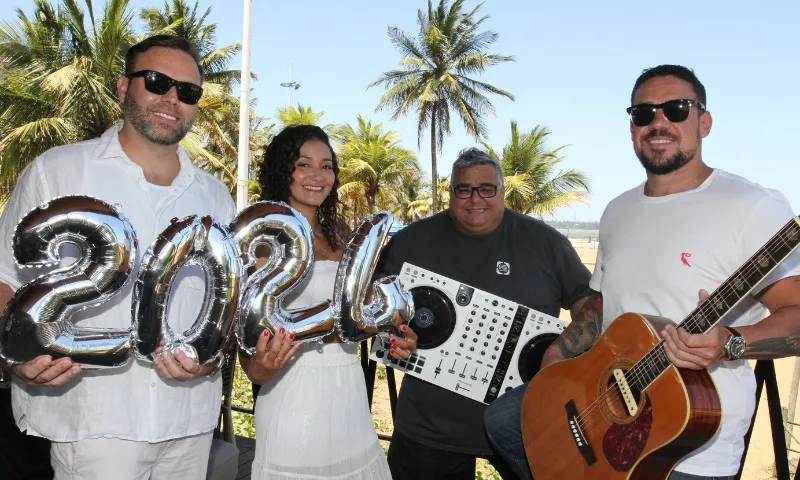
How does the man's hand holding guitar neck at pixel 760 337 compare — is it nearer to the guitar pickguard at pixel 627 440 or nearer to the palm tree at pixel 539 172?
the guitar pickguard at pixel 627 440

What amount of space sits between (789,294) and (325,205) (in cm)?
215

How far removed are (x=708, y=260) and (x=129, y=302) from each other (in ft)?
7.45

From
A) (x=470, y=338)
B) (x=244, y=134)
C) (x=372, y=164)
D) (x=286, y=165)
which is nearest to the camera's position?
(x=286, y=165)

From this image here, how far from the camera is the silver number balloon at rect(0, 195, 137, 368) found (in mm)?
1961

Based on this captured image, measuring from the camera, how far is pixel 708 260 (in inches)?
96.1

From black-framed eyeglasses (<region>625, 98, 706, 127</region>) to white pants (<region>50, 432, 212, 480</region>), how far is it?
2371mm

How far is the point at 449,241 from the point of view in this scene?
374 centimetres

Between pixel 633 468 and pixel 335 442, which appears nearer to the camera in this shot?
pixel 633 468

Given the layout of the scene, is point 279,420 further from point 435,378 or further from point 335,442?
point 435,378

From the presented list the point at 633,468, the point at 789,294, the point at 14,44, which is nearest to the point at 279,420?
the point at 633,468

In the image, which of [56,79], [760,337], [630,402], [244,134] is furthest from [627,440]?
[56,79]

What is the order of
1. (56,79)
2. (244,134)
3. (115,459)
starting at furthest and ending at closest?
(56,79), (244,134), (115,459)

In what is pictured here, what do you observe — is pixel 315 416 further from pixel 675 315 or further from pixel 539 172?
pixel 539 172

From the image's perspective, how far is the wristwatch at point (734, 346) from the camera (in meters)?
2.18
